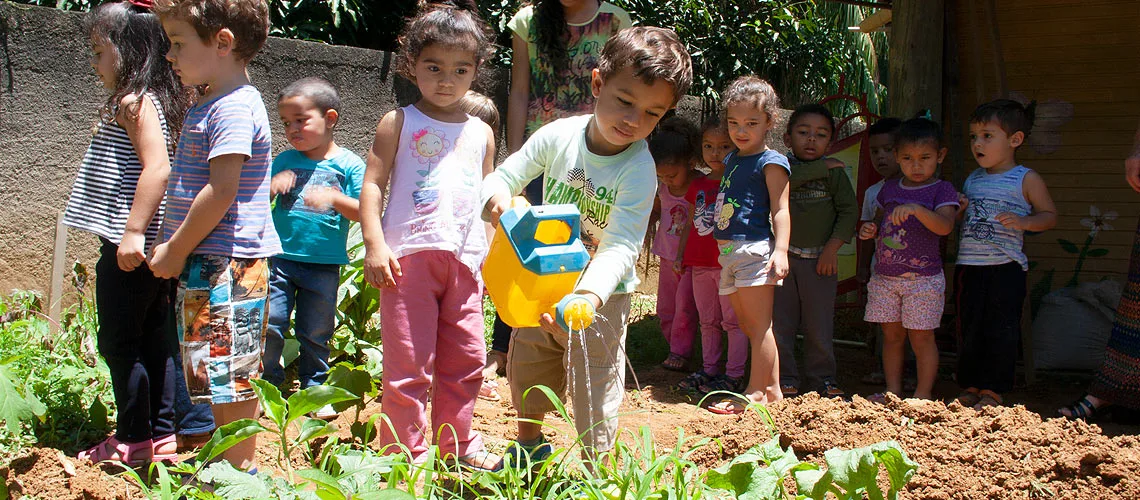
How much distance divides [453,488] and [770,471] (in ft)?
3.14

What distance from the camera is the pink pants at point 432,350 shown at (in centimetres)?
272

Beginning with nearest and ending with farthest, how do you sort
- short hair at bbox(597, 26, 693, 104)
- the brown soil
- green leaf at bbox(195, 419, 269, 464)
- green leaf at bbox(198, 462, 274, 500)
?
green leaf at bbox(198, 462, 274, 500) → green leaf at bbox(195, 419, 269, 464) → short hair at bbox(597, 26, 693, 104) → the brown soil

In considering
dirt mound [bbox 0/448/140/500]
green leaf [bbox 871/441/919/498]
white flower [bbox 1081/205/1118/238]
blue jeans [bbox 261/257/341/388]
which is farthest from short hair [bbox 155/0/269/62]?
white flower [bbox 1081/205/1118/238]

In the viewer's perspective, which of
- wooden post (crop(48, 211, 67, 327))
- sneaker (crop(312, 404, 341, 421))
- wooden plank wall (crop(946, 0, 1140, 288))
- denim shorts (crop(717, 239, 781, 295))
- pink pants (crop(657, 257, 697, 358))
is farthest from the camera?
wooden plank wall (crop(946, 0, 1140, 288))

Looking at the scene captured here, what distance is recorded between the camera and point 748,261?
12.5 feet

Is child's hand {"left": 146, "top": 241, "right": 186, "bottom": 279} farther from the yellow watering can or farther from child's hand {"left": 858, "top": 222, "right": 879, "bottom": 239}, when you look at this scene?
child's hand {"left": 858, "top": 222, "right": 879, "bottom": 239}

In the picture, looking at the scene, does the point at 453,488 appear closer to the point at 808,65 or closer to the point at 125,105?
the point at 125,105

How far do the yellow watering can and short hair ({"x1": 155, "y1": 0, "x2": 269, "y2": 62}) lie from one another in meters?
0.92

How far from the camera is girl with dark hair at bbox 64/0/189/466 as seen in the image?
283 cm

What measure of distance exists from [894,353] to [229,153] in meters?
3.05

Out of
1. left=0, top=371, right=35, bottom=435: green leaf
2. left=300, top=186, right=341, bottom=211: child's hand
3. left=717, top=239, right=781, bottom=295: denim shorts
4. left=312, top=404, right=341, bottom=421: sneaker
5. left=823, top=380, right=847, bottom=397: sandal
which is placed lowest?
left=312, top=404, right=341, bottom=421: sneaker

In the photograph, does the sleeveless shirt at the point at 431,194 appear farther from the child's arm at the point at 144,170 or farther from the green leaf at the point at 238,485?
the green leaf at the point at 238,485

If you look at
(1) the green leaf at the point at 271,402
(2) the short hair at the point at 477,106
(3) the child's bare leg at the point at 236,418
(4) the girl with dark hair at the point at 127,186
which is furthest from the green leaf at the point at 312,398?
(2) the short hair at the point at 477,106

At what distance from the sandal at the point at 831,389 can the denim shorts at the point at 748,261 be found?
753 mm
